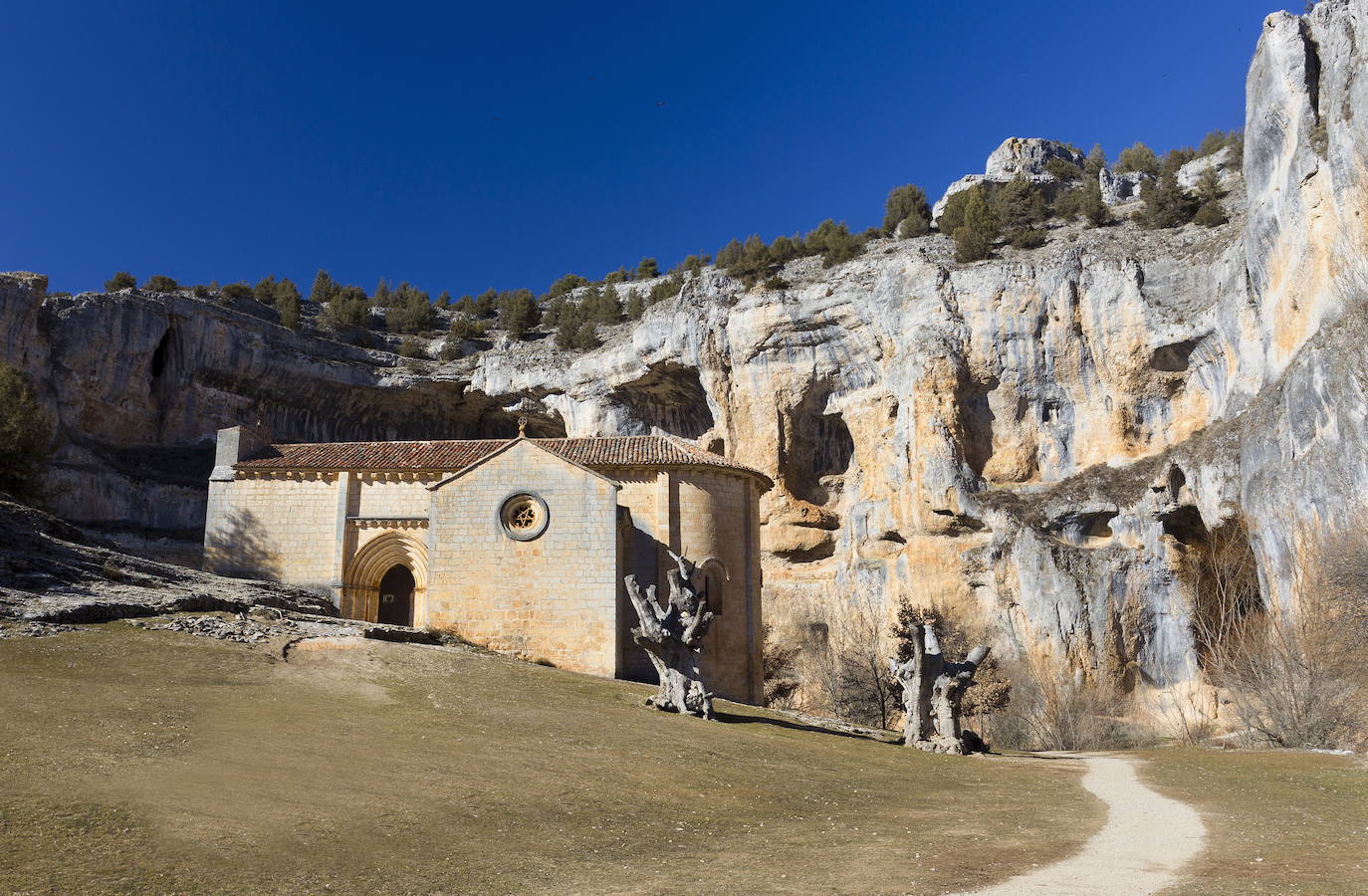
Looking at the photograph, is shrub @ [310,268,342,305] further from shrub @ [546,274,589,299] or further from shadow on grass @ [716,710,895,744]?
shadow on grass @ [716,710,895,744]

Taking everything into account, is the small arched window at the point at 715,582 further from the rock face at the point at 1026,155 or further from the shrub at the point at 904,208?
the rock face at the point at 1026,155

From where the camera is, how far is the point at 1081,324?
43.0 meters

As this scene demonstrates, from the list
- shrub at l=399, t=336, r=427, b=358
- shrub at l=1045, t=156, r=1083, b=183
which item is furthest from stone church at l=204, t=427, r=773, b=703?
shrub at l=1045, t=156, r=1083, b=183

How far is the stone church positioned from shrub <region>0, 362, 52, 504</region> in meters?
8.50

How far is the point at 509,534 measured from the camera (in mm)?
26125

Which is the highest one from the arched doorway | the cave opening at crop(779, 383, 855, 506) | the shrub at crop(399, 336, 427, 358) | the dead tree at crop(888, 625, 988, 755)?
the shrub at crop(399, 336, 427, 358)

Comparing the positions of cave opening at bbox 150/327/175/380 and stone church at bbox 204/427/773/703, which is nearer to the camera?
stone church at bbox 204/427/773/703

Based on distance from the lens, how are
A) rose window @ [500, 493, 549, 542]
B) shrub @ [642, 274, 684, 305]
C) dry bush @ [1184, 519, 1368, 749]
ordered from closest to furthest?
dry bush @ [1184, 519, 1368, 749] < rose window @ [500, 493, 549, 542] < shrub @ [642, 274, 684, 305]

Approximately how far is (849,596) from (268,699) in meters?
35.0

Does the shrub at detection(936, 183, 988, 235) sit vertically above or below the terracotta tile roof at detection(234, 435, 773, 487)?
above

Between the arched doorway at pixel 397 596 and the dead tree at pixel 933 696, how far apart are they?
15.9m

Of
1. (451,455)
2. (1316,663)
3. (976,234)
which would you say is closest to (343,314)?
(451,455)

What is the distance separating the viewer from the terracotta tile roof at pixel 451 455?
95.9 feet

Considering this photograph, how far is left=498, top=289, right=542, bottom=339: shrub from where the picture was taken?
2550 inches
